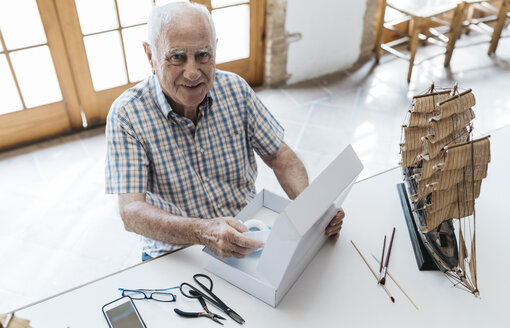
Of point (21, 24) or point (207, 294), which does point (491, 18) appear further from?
point (207, 294)

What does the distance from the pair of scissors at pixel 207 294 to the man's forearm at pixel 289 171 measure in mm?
554

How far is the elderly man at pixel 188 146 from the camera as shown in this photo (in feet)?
4.49

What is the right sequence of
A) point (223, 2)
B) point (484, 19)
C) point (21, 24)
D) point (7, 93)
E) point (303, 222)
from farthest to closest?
point (484, 19), point (223, 2), point (7, 93), point (21, 24), point (303, 222)

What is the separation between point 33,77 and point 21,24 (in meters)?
0.34

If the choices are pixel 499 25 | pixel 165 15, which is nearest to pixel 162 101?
pixel 165 15

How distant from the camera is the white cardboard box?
1.04 meters

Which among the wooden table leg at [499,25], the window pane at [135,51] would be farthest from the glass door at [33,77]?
the wooden table leg at [499,25]

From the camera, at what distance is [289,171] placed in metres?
1.72

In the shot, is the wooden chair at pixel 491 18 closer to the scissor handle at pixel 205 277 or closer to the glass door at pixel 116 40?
the glass door at pixel 116 40

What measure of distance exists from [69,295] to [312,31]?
124 inches

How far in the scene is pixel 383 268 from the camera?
1296 mm

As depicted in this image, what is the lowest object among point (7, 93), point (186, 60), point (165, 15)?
point (7, 93)

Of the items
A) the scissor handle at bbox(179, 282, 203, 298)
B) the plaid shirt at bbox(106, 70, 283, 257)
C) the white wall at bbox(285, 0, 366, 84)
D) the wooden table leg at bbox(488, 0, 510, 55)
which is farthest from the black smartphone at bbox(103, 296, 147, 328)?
the wooden table leg at bbox(488, 0, 510, 55)

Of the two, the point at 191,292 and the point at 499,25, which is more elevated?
the point at 191,292
